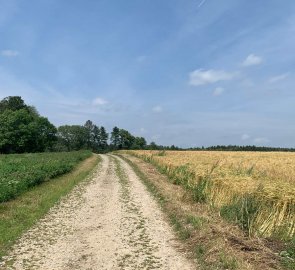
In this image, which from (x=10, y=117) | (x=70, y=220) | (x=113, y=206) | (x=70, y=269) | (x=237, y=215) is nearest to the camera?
(x=70, y=269)

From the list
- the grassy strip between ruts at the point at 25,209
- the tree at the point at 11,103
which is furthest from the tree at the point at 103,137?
the grassy strip between ruts at the point at 25,209

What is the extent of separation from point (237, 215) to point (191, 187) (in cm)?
678

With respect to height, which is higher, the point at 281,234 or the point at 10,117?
the point at 10,117

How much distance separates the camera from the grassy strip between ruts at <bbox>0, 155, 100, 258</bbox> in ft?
35.3

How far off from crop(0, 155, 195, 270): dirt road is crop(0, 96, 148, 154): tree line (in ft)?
296

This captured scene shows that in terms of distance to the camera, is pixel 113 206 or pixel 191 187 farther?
pixel 191 187

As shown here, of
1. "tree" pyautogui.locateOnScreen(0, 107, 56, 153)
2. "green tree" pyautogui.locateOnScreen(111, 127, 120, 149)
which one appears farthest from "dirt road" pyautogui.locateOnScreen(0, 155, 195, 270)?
"green tree" pyautogui.locateOnScreen(111, 127, 120, 149)

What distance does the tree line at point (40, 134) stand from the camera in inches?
3976

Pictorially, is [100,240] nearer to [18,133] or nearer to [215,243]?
[215,243]

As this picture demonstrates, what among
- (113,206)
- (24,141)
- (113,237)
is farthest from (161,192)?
(24,141)

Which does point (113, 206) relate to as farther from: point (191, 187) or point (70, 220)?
point (191, 187)

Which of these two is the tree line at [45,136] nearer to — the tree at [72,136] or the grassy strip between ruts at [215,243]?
the tree at [72,136]

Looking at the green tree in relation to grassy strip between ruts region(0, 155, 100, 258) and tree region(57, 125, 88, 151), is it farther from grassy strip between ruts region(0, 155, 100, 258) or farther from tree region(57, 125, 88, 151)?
grassy strip between ruts region(0, 155, 100, 258)

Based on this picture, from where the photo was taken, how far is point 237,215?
11594mm
